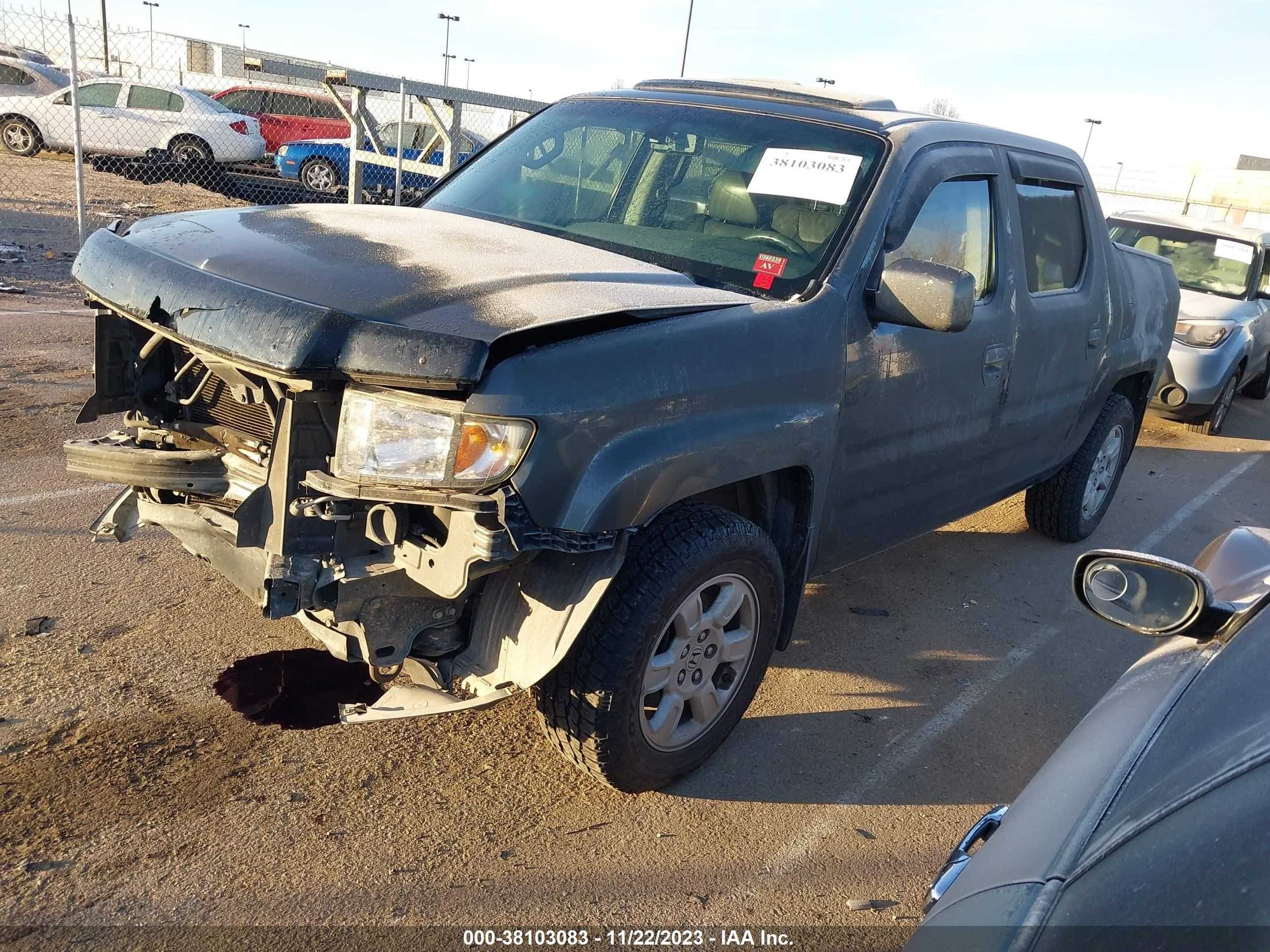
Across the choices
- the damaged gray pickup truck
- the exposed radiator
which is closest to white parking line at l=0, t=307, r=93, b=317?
the damaged gray pickup truck

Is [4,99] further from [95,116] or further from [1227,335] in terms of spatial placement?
[1227,335]

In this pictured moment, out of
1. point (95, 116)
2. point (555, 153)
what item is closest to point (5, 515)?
point (555, 153)

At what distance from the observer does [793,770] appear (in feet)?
Result: 10.9

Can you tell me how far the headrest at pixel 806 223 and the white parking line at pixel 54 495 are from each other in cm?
310

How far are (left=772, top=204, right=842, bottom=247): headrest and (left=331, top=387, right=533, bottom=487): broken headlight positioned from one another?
1453mm

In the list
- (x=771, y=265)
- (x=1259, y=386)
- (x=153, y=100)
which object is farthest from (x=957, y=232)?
(x=153, y=100)

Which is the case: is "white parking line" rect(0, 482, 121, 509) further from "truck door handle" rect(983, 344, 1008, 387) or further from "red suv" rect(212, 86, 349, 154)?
"red suv" rect(212, 86, 349, 154)

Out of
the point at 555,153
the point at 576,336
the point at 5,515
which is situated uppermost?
the point at 555,153

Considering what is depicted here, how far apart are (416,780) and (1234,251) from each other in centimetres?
963

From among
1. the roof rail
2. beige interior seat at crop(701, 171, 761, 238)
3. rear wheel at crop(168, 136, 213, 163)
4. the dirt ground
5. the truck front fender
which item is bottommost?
rear wheel at crop(168, 136, 213, 163)

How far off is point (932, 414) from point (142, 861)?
2.83 metres

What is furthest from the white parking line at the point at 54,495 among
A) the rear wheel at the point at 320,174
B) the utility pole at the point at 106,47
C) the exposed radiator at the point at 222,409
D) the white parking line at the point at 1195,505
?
the rear wheel at the point at 320,174

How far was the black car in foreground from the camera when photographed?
129 centimetres

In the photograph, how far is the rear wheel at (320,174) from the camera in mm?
18234
